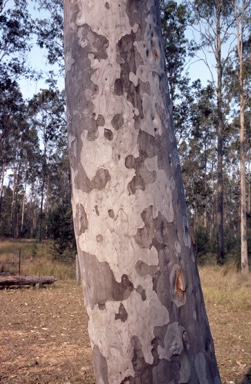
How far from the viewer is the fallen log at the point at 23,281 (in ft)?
36.4

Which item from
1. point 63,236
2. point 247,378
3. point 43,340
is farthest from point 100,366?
point 63,236

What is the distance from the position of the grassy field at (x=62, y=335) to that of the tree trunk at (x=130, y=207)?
3145 mm

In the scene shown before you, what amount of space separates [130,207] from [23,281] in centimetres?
1030

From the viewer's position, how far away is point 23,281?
11289mm

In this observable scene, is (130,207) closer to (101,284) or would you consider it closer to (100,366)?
(101,284)

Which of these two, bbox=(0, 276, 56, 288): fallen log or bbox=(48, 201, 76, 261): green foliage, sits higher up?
bbox=(48, 201, 76, 261): green foliage

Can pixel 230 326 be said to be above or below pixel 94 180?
below

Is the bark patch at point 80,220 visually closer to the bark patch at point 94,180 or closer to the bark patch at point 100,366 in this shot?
the bark patch at point 94,180

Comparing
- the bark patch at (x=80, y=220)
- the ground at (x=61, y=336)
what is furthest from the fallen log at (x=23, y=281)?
the bark patch at (x=80, y=220)

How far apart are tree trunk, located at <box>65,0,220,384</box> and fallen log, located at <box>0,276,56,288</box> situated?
32.8ft

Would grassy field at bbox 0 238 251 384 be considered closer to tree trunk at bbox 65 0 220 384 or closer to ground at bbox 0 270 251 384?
ground at bbox 0 270 251 384

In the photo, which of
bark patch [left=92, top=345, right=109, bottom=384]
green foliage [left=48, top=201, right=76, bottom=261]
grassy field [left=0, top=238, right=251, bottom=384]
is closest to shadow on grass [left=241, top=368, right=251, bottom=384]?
grassy field [left=0, top=238, right=251, bottom=384]

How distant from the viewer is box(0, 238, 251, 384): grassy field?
15.4ft

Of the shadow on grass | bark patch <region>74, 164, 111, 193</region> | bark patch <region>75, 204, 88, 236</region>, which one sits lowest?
the shadow on grass
